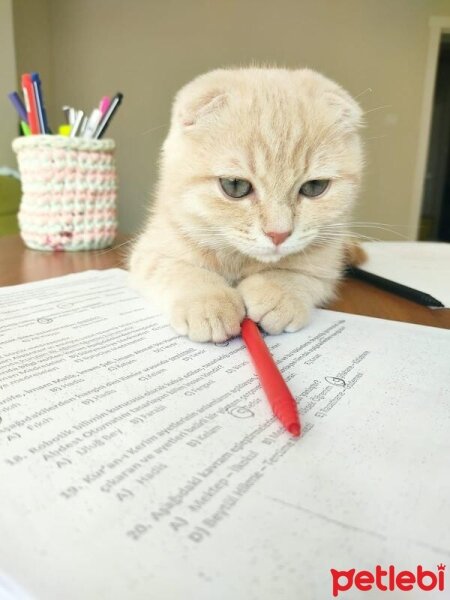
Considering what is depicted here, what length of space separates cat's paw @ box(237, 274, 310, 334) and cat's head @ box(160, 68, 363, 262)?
7 cm

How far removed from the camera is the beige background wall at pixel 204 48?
8.77ft

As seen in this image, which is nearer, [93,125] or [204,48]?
[93,125]

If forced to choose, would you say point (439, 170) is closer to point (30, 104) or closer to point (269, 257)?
point (30, 104)

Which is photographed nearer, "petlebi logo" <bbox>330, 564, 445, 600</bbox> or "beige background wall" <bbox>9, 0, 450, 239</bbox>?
"petlebi logo" <bbox>330, 564, 445, 600</bbox>

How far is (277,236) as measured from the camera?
633 millimetres

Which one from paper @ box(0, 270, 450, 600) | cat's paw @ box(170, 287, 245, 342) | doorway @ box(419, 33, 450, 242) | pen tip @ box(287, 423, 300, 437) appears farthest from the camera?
doorway @ box(419, 33, 450, 242)

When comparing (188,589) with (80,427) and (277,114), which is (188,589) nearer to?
(80,427)

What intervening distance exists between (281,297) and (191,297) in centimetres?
12

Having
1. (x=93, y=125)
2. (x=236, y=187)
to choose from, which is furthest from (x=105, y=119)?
(x=236, y=187)

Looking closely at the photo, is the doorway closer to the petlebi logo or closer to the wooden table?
the wooden table

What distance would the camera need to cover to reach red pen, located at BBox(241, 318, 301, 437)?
1.14 ft

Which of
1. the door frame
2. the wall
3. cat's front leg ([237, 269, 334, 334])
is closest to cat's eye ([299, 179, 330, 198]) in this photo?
cat's front leg ([237, 269, 334, 334])

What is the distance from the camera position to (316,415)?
0.38 metres

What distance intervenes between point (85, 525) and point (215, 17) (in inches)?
118
